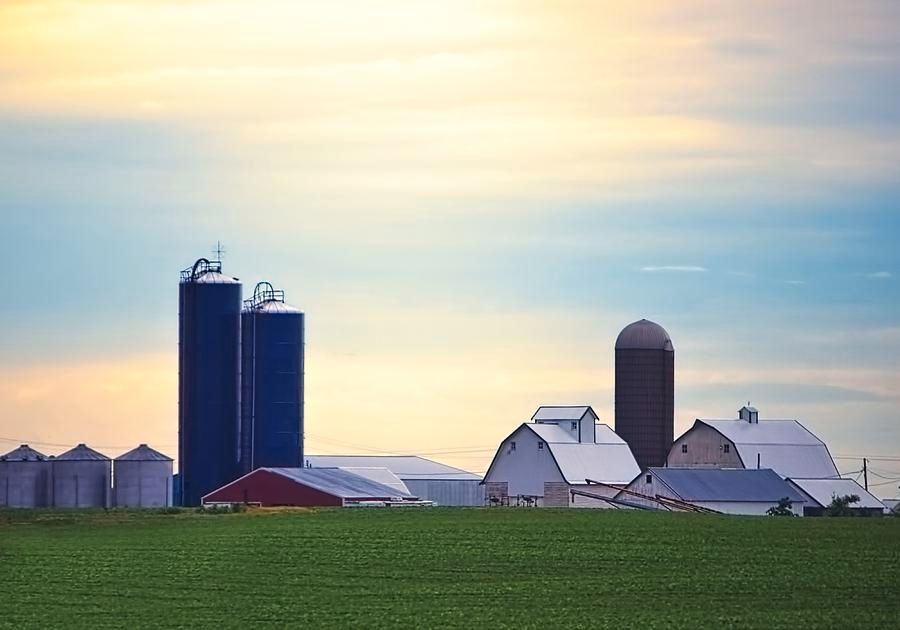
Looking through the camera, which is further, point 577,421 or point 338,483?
point 577,421

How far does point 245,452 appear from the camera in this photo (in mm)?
82000

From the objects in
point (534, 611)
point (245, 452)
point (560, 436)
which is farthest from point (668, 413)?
point (534, 611)

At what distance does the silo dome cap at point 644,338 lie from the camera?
304 feet

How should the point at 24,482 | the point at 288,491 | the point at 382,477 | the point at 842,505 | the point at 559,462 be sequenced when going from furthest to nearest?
the point at 382,477 < the point at 559,462 < the point at 842,505 < the point at 24,482 < the point at 288,491

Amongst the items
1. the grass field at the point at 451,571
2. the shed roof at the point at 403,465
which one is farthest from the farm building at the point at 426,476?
the grass field at the point at 451,571

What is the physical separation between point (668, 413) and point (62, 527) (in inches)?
1602

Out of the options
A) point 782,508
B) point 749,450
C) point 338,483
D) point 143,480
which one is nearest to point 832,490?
point 749,450

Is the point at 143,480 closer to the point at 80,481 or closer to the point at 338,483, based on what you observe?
the point at 80,481

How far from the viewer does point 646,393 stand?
304 ft

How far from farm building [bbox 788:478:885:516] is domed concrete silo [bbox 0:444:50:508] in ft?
115

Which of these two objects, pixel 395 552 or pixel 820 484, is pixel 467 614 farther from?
pixel 820 484

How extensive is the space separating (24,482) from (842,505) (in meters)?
37.2

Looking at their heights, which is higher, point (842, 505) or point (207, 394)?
point (207, 394)

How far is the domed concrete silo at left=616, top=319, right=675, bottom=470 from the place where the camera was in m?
92.6
